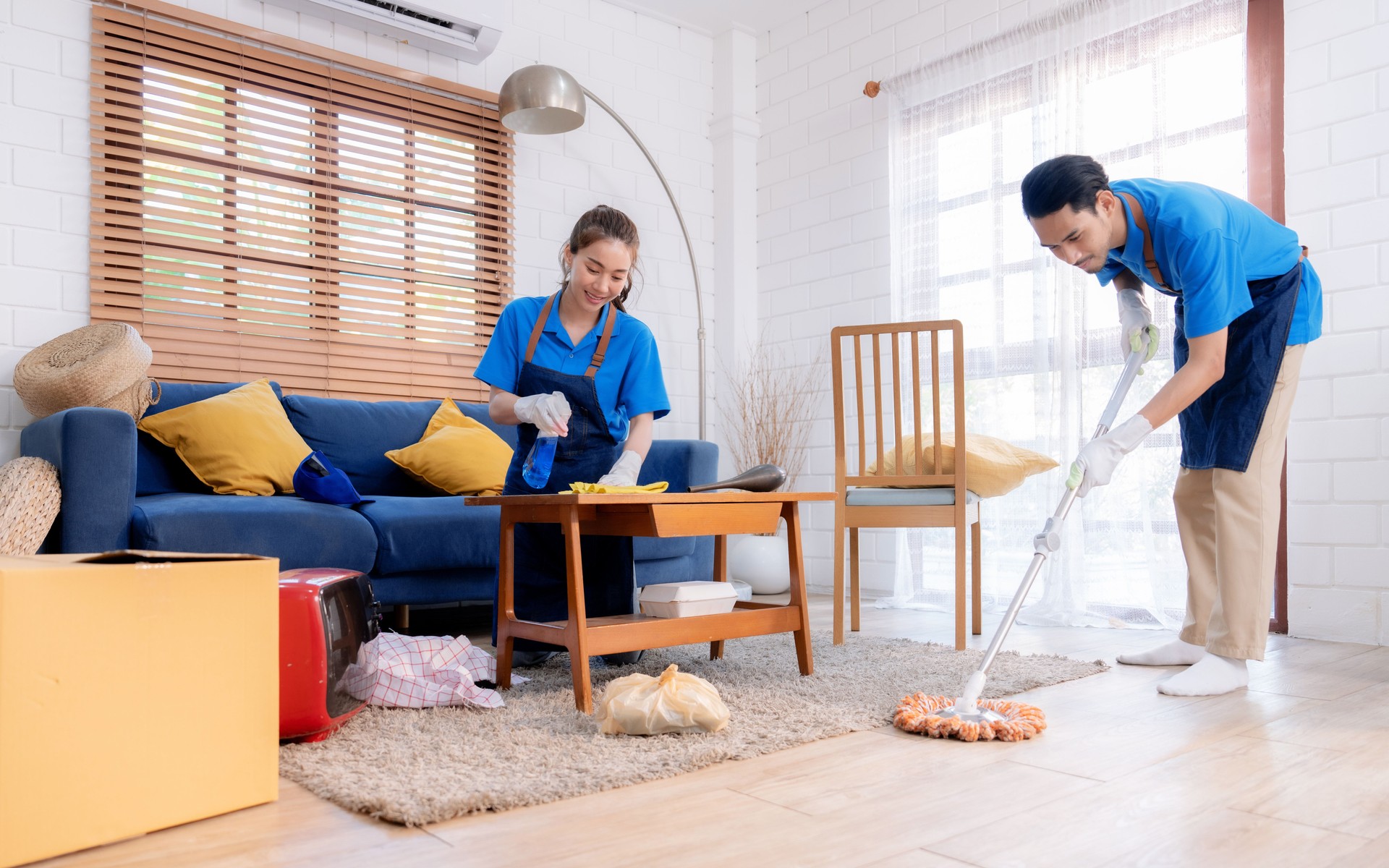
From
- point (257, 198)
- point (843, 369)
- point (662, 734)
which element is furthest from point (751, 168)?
Answer: point (662, 734)

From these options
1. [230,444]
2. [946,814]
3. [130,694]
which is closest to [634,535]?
[946,814]

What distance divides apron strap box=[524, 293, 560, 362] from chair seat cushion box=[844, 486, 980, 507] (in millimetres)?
1112

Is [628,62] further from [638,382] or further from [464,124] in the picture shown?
[638,382]

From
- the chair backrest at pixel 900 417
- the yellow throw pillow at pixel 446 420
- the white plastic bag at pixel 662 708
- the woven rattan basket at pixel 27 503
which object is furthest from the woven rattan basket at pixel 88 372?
the chair backrest at pixel 900 417

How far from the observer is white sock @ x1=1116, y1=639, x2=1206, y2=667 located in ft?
7.87

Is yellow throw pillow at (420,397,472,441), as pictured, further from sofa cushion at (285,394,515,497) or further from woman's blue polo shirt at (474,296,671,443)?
woman's blue polo shirt at (474,296,671,443)

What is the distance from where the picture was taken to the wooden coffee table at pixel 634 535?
184 cm

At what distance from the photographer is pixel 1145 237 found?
2119mm

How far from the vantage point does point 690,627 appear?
2.01 metres

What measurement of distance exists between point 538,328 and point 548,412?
264 mm

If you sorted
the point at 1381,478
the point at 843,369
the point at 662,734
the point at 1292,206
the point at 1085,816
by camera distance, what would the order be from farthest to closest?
1. the point at 843,369
2. the point at 1292,206
3. the point at 1381,478
4. the point at 662,734
5. the point at 1085,816

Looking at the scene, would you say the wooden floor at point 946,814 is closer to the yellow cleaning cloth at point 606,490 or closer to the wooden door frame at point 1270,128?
the yellow cleaning cloth at point 606,490

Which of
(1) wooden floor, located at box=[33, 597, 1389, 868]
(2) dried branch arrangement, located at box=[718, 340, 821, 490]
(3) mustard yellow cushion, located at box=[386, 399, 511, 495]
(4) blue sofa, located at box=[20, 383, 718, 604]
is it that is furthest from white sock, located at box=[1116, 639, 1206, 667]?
(2) dried branch arrangement, located at box=[718, 340, 821, 490]

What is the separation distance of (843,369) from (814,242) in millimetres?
616
